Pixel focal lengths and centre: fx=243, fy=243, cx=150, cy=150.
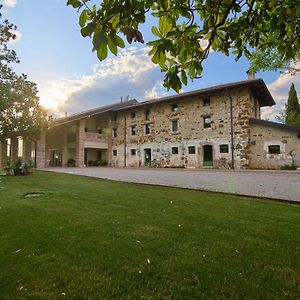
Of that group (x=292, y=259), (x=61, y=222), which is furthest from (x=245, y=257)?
(x=61, y=222)

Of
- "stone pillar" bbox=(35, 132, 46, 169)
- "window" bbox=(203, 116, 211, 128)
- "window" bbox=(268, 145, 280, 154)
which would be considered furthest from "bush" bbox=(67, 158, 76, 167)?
"window" bbox=(268, 145, 280, 154)

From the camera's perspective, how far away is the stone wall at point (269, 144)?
18.3 meters

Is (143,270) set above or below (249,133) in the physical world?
below

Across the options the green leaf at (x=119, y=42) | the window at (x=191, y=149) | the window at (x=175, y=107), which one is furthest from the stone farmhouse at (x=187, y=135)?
the green leaf at (x=119, y=42)

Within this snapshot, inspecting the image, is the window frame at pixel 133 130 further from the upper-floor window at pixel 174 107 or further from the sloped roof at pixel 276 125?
the sloped roof at pixel 276 125

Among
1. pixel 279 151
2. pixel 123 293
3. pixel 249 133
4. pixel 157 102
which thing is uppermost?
pixel 157 102

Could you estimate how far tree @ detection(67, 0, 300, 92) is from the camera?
1.73 metres

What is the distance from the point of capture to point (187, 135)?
2358cm

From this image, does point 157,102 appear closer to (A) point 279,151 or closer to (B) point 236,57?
(A) point 279,151

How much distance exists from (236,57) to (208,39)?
477mm

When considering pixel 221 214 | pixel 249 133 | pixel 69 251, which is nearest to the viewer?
pixel 69 251

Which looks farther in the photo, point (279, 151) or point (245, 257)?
point (279, 151)

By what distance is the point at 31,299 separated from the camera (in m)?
2.12

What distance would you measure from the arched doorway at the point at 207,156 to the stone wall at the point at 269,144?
3.43 m
